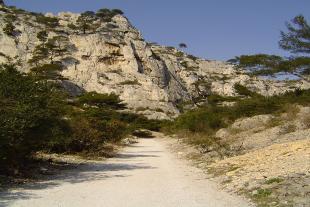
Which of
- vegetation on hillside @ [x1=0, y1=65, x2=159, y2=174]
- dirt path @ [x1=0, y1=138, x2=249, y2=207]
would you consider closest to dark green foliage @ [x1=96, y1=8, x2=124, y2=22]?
vegetation on hillside @ [x1=0, y1=65, x2=159, y2=174]

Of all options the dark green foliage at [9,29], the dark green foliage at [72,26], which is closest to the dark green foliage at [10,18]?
the dark green foliage at [9,29]

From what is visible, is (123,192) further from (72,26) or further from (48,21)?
(48,21)

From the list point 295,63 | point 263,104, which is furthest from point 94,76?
point 295,63

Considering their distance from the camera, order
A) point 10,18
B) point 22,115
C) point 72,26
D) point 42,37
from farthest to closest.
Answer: point 72,26
point 10,18
point 42,37
point 22,115

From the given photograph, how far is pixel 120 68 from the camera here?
253 ft

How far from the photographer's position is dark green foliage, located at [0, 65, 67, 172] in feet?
36.6

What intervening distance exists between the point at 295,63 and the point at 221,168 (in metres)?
15.1

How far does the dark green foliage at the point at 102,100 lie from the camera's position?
64.6 m

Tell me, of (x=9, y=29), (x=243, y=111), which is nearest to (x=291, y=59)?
(x=243, y=111)

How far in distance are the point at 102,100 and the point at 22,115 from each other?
177ft

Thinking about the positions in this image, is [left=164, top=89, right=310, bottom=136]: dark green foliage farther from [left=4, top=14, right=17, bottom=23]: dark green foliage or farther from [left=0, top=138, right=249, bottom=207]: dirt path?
[left=4, top=14, right=17, bottom=23]: dark green foliage

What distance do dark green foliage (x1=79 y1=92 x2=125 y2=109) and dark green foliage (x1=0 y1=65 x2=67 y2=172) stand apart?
49.4m

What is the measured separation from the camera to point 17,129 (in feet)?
37.1

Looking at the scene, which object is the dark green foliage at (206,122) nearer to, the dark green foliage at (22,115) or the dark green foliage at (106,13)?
the dark green foliage at (22,115)
